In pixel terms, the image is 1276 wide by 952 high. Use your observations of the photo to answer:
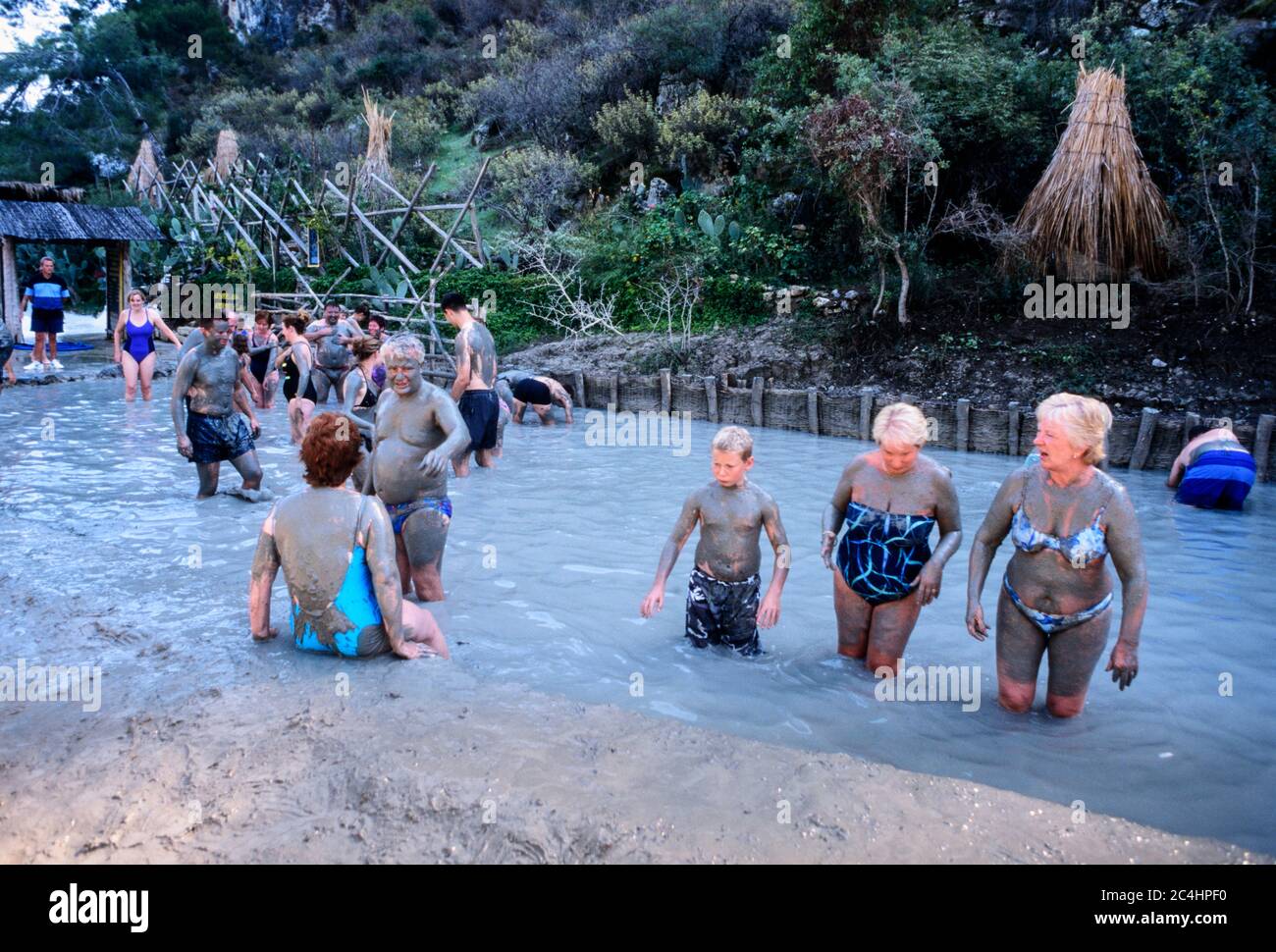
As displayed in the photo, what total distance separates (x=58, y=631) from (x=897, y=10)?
1761 cm

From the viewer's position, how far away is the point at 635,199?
20109 mm

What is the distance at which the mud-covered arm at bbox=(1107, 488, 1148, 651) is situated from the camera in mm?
3648

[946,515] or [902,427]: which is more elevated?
[902,427]

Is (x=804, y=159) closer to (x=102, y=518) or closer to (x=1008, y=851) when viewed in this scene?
(x=102, y=518)

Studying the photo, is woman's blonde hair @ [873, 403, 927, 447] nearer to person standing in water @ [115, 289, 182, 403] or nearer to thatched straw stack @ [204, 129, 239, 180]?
person standing in water @ [115, 289, 182, 403]

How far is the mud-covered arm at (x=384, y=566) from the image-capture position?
4059 millimetres

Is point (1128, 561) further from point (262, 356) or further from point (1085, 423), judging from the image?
point (262, 356)

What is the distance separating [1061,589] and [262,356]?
38.0ft

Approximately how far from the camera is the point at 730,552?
14.9 feet

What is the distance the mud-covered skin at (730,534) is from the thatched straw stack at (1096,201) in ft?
32.9

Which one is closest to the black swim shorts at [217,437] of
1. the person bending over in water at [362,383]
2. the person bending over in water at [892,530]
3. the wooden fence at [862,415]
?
the person bending over in water at [362,383]

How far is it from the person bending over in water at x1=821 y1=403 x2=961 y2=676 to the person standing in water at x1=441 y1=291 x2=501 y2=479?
436 cm

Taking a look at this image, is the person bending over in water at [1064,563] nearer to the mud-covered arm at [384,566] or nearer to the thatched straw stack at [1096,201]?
the mud-covered arm at [384,566]

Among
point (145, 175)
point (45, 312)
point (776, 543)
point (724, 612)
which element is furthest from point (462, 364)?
point (145, 175)
